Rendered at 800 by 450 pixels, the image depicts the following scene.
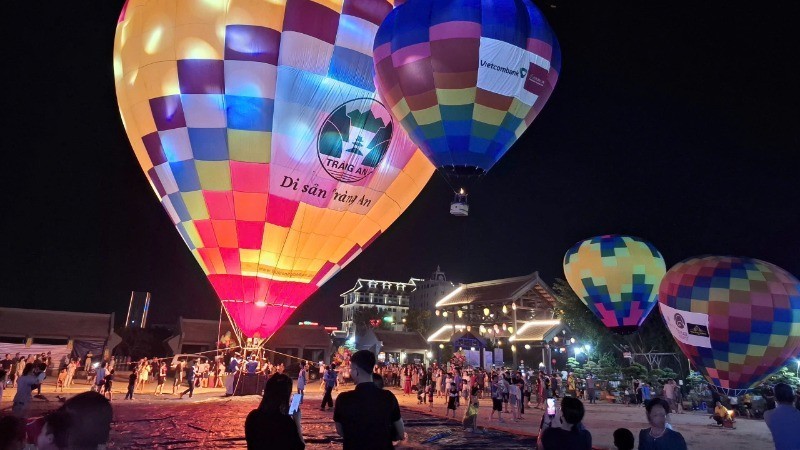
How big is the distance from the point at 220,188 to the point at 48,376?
2127 centimetres

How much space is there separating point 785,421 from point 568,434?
2.50 meters

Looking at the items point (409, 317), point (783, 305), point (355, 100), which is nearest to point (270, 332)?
point (355, 100)

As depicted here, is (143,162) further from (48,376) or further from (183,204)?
(48,376)

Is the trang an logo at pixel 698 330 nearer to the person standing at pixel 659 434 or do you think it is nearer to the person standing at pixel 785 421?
the person standing at pixel 785 421

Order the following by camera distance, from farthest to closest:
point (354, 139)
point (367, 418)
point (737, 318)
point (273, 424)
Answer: point (737, 318), point (354, 139), point (367, 418), point (273, 424)

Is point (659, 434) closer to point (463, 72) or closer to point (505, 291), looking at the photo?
point (463, 72)

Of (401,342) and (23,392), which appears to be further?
(401,342)

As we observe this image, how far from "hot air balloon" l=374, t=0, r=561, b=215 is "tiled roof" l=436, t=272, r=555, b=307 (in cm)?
2389

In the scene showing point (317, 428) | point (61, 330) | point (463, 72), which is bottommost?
point (317, 428)

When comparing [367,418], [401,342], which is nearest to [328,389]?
[367,418]

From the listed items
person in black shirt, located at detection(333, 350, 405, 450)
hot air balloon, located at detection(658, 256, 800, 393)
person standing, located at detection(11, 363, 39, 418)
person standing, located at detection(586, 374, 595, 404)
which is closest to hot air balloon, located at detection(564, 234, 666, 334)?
person standing, located at detection(586, 374, 595, 404)

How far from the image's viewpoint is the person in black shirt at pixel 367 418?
3.03m

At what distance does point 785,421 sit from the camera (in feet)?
13.6

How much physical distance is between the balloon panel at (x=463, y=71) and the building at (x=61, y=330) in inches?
1085
